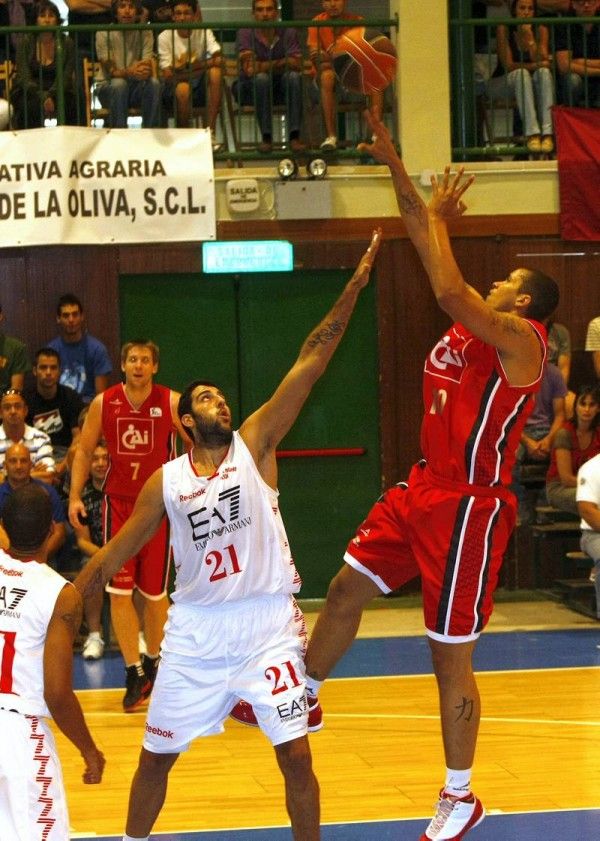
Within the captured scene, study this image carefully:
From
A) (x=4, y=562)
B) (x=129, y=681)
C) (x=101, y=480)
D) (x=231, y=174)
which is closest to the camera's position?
(x=4, y=562)

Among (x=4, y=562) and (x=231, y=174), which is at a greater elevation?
(x=231, y=174)

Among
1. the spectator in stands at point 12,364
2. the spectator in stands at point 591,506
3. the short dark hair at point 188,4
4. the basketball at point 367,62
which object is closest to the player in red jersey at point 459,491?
the basketball at point 367,62

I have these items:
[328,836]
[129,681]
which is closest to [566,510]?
[129,681]

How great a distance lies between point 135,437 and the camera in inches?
321

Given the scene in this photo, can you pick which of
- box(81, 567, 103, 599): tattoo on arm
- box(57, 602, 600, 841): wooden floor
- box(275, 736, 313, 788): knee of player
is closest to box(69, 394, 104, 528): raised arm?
box(57, 602, 600, 841): wooden floor

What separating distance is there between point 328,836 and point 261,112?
768 cm

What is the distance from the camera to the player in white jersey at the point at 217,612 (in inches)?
186

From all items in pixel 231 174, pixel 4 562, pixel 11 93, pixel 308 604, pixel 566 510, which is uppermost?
pixel 11 93

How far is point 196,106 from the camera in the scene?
12.1m

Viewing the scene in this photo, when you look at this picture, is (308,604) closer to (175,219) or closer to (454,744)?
(175,219)

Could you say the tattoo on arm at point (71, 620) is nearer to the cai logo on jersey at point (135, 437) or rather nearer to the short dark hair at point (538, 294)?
the short dark hair at point (538, 294)

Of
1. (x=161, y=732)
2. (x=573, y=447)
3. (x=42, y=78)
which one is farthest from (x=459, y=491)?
(x=42, y=78)

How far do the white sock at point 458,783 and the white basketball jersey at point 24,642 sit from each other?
179cm

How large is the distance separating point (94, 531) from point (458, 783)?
5.15 meters
